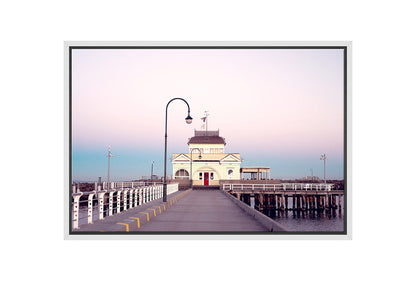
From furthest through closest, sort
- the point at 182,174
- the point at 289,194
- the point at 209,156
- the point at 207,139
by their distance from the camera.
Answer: the point at 207,139 → the point at 209,156 → the point at 182,174 → the point at 289,194

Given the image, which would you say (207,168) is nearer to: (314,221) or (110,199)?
(314,221)

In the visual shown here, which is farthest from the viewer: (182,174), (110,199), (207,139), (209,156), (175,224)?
(207,139)

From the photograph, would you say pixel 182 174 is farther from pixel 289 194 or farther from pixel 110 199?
pixel 110 199

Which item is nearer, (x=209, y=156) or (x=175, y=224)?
(x=175, y=224)

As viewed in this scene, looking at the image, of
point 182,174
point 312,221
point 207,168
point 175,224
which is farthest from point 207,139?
point 175,224

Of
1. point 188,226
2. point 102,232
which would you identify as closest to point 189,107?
point 188,226

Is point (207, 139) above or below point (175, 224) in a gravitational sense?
above

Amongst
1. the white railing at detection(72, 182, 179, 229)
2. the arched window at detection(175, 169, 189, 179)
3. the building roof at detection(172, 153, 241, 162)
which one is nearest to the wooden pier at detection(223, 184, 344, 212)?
the building roof at detection(172, 153, 241, 162)

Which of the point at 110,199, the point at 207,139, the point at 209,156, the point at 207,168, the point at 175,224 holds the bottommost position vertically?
the point at 207,168

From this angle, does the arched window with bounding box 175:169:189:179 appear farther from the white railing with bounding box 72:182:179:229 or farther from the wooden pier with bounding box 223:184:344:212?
the white railing with bounding box 72:182:179:229

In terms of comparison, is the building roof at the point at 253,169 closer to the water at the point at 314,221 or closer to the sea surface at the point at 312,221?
the water at the point at 314,221
